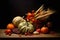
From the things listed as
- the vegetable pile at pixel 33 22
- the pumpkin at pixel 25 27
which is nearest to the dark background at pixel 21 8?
the vegetable pile at pixel 33 22

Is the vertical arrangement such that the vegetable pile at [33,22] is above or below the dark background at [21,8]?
below

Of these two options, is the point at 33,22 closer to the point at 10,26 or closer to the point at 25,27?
the point at 25,27

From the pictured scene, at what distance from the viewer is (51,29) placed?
244 cm

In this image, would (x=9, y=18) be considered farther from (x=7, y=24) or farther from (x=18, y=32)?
(x=18, y=32)

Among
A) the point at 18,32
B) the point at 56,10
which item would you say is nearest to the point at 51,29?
the point at 56,10

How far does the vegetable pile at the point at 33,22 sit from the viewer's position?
2283mm

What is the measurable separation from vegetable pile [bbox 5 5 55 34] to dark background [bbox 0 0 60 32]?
0.09m

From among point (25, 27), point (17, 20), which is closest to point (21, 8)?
point (17, 20)

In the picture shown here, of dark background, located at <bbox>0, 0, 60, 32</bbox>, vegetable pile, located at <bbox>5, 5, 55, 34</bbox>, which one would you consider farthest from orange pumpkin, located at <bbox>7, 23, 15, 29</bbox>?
dark background, located at <bbox>0, 0, 60, 32</bbox>

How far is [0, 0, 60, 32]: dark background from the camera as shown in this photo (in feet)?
8.02

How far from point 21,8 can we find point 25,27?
14.0 inches

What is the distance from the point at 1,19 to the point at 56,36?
789 millimetres

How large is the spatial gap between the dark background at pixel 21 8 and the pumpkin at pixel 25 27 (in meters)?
0.27

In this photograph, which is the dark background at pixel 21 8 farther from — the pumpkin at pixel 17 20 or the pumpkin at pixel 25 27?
the pumpkin at pixel 25 27
